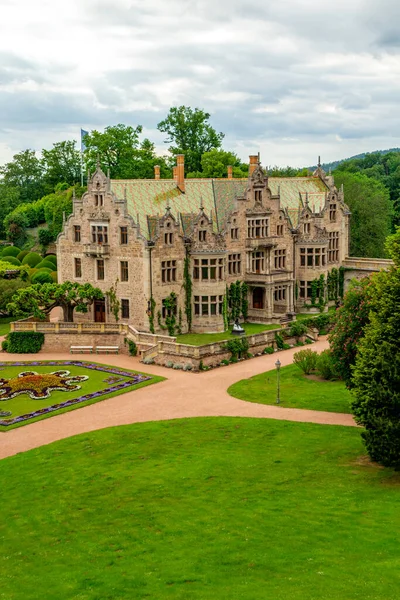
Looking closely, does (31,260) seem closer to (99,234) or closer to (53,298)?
(53,298)

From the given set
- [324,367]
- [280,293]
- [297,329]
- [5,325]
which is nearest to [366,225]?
[280,293]

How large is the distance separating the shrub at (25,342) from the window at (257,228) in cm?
2114

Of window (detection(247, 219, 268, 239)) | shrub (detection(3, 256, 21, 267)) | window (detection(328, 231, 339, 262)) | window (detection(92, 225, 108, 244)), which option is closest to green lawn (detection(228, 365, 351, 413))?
window (detection(247, 219, 268, 239))

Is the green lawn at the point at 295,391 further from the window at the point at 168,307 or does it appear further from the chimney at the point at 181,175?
the chimney at the point at 181,175

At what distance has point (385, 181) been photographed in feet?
462

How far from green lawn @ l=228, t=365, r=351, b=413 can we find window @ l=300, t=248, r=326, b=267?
21349 millimetres

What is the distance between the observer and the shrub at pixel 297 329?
63.4 metres

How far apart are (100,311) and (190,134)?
46490mm

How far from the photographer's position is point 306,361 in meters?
53.0

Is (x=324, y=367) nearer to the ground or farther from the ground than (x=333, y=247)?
nearer to the ground

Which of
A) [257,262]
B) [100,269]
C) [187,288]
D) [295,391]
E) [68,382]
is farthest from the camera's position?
[257,262]

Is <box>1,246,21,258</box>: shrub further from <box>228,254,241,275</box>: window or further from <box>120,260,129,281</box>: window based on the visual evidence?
<box>228,254,241,275</box>: window

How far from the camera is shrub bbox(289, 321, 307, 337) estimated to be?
208 feet

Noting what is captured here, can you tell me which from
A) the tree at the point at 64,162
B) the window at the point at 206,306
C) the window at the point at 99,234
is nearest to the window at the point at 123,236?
the window at the point at 99,234
